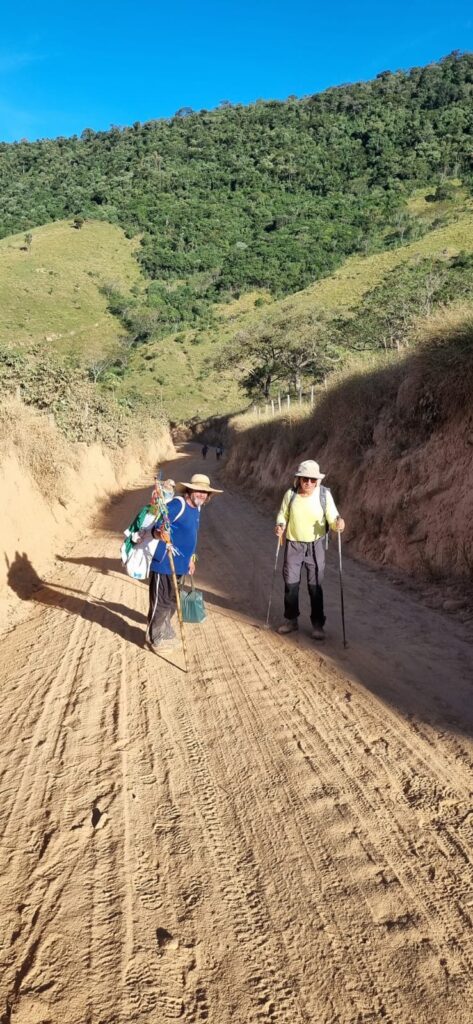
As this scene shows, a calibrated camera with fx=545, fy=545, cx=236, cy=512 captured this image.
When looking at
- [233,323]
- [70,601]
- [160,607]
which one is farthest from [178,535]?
[233,323]

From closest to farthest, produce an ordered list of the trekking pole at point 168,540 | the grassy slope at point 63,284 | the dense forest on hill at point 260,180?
the trekking pole at point 168,540
the grassy slope at point 63,284
the dense forest on hill at point 260,180

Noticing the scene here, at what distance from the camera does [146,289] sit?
81125 millimetres

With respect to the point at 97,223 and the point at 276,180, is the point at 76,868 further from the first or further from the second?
the point at 276,180

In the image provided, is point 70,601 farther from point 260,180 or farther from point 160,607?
point 260,180

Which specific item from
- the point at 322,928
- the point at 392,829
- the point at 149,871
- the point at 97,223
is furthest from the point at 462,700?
the point at 97,223

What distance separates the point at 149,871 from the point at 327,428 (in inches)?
519

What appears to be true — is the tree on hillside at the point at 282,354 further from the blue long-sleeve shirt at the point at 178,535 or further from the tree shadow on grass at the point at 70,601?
the blue long-sleeve shirt at the point at 178,535

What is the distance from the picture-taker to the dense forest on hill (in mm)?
84125

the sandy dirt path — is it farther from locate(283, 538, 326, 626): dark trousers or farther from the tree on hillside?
the tree on hillside

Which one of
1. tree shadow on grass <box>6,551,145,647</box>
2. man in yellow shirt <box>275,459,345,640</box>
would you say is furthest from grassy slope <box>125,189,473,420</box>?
man in yellow shirt <box>275,459,345,640</box>

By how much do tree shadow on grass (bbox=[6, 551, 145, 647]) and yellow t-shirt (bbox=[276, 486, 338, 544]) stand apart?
2.03 m

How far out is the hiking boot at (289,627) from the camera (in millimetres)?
5953

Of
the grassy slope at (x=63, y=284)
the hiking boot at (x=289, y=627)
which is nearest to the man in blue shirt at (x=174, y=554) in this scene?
the hiking boot at (x=289, y=627)

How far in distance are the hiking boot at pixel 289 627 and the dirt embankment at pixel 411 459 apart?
2436 mm
